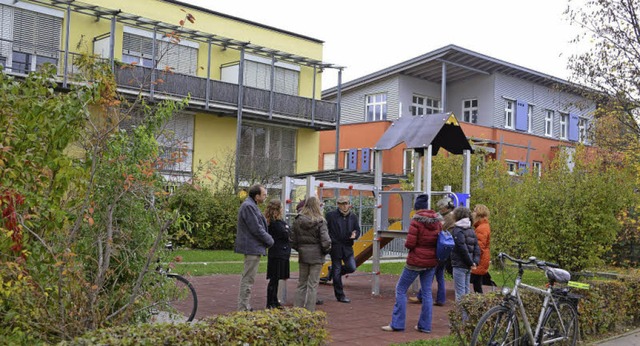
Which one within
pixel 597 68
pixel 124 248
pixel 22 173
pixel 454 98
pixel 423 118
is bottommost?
pixel 124 248

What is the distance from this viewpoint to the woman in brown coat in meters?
10.4

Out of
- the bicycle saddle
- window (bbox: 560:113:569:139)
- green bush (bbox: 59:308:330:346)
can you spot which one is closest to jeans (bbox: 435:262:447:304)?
the bicycle saddle

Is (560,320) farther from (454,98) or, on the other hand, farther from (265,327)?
(454,98)

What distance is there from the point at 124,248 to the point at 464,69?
35.0m

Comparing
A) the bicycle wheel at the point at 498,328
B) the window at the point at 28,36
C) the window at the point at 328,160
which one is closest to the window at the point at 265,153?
the window at the point at 328,160

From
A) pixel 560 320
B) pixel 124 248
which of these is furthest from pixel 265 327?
pixel 560 320

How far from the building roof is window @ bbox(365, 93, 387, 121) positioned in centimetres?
98

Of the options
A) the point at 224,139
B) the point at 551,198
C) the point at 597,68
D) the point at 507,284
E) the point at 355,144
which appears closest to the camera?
the point at 507,284

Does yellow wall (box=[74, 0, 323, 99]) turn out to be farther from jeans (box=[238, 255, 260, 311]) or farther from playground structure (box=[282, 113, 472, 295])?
jeans (box=[238, 255, 260, 311])

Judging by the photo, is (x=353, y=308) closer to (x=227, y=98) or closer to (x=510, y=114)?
(x=227, y=98)

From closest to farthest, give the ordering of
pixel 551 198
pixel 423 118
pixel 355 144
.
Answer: pixel 551 198 → pixel 423 118 → pixel 355 144

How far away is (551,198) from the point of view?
12.9 meters

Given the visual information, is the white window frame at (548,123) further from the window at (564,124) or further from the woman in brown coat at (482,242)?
the woman in brown coat at (482,242)

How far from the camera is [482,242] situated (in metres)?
10.4
